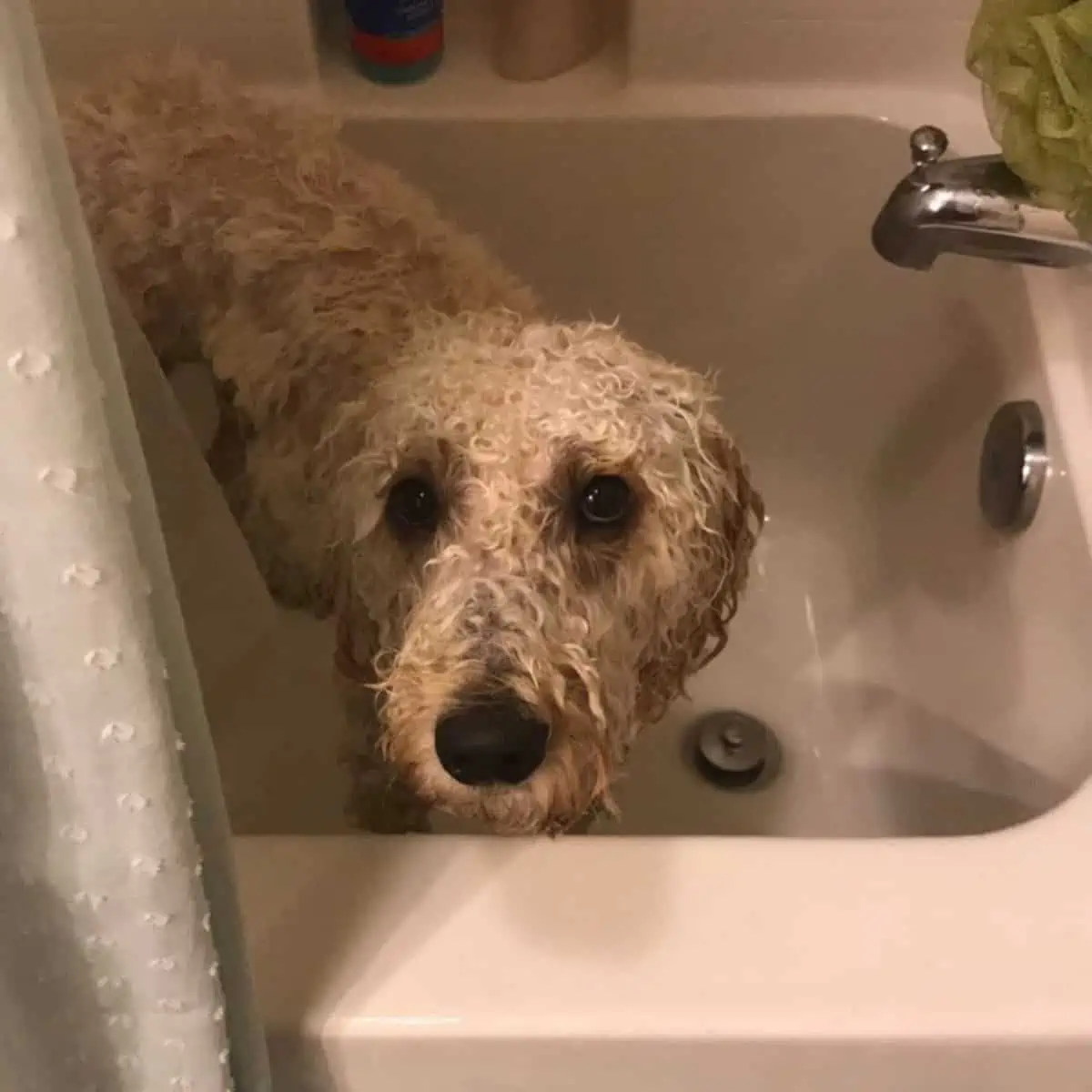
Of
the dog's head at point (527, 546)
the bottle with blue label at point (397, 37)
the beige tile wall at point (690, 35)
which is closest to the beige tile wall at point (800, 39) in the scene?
the beige tile wall at point (690, 35)

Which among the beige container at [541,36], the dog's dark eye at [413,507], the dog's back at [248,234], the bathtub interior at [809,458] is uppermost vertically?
the beige container at [541,36]

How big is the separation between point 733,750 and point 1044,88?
75 cm

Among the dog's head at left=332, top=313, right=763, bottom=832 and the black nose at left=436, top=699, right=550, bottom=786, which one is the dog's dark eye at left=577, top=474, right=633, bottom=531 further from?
the black nose at left=436, top=699, right=550, bottom=786

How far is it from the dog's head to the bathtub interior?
0.30 metres

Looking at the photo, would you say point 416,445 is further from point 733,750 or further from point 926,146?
point 733,750

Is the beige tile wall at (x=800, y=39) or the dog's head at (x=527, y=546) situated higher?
the beige tile wall at (x=800, y=39)

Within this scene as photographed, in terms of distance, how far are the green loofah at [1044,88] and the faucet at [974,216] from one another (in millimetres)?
44

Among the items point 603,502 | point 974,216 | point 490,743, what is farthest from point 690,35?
point 490,743

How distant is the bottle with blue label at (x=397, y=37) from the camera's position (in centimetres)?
139

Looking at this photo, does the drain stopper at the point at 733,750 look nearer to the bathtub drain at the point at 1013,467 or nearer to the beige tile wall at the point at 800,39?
the bathtub drain at the point at 1013,467

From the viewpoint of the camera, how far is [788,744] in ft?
4.88

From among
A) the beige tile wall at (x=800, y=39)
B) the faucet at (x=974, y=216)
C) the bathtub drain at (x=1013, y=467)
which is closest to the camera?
the faucet at (x=974, y=216)

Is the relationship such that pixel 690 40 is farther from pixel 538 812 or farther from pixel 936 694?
pixel 538 812

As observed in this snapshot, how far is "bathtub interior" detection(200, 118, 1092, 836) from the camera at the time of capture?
1.25 m
